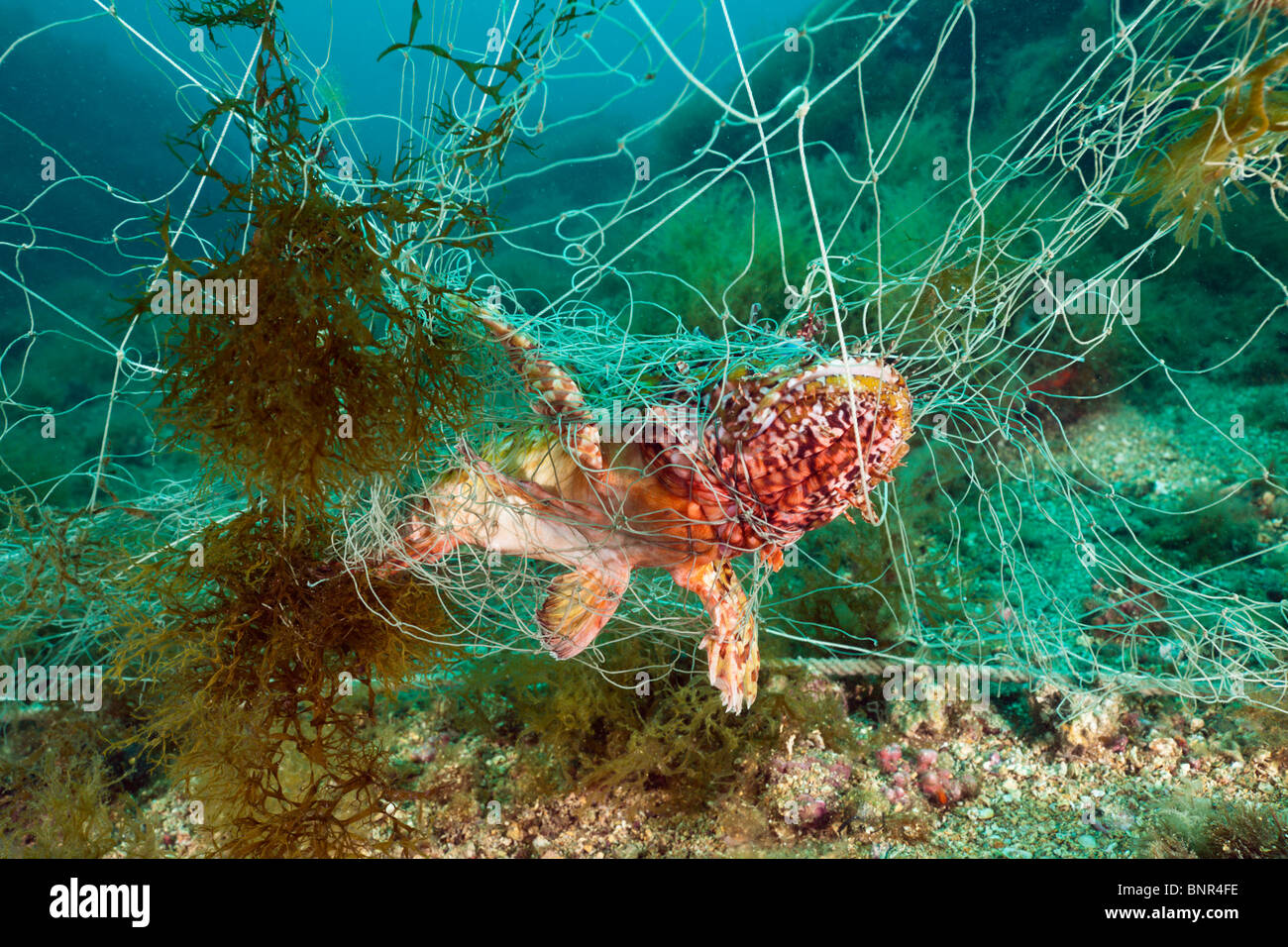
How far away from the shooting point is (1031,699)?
11.7 feet

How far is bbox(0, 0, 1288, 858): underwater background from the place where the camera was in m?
1.95

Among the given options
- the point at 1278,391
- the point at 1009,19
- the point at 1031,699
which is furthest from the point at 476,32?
the point at 1031,699

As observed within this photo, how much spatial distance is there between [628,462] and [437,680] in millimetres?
2442

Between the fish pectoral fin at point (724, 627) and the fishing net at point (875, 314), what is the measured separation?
0.50 ft

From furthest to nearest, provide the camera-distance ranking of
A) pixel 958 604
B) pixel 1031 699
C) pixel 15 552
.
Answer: pixel 958 604 < pixel 1031 699 < pixel 15 552

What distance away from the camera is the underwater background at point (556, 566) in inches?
76.6

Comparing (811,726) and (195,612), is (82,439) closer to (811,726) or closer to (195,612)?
(195,612)
